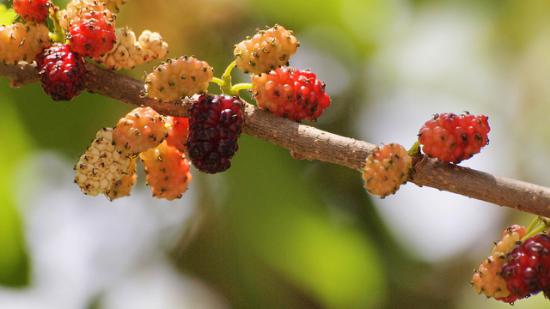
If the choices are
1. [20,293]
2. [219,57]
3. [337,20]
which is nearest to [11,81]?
[20,293]

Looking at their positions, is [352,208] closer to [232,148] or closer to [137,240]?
[137,240]

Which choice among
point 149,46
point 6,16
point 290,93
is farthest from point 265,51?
point 6,16

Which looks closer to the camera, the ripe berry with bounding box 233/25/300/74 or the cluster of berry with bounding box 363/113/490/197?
the cluster of berry with bounding box 363/113/490/197

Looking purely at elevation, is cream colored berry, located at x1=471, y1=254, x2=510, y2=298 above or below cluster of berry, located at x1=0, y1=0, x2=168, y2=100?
below

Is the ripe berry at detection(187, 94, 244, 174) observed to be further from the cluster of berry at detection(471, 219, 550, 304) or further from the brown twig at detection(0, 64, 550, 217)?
the cluster of berry at detection(471, 219, 550, 304)

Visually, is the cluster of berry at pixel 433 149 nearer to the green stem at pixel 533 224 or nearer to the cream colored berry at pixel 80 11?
the green stem at pixel 533 224

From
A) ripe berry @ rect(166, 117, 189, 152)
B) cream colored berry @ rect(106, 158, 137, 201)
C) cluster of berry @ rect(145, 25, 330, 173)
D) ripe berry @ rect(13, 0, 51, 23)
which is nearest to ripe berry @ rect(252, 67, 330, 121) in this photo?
cluster of berry @ rect(145, 25, 330, 173)

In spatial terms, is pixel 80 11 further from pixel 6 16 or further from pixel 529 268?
pixel 529 268
